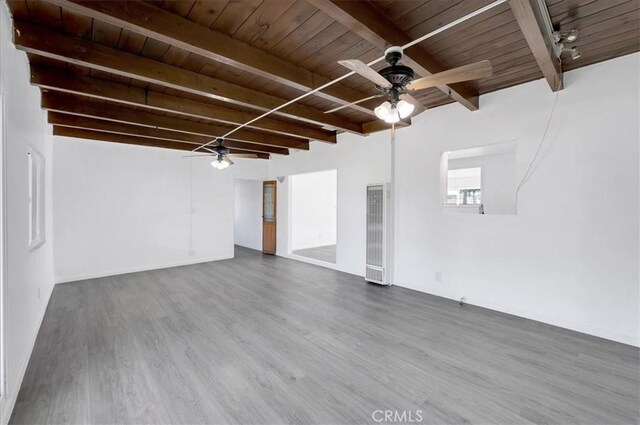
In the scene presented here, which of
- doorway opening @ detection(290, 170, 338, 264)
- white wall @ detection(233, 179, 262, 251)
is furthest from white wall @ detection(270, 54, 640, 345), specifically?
white wall @ detection(233, 179, 262, 251)

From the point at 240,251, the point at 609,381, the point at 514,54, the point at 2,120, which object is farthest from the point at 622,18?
the point at 240,251

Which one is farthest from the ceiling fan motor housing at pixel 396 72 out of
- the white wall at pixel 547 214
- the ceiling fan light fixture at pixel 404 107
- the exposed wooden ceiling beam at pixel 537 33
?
the white wall at pixel 547 214

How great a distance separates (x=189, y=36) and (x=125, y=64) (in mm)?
885

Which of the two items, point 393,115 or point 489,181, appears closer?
point 393,115

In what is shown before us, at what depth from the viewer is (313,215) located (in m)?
9.05

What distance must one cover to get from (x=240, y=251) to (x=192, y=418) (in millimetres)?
6628

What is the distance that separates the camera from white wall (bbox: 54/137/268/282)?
5242 millimetres

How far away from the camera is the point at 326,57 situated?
2824 millimetres

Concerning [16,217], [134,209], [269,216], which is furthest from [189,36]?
[269,216]

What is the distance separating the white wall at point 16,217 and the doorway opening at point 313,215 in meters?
5.34

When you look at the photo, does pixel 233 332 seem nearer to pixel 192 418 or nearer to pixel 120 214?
pixel 192 418

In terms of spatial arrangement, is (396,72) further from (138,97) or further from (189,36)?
(138,97)

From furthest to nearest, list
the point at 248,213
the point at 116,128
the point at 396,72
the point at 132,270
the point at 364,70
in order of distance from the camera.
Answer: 1. the point at 248,213
2. the point at 132,270
3. the point at 116,128
4. the point at 396,72
5. the point at 364,70

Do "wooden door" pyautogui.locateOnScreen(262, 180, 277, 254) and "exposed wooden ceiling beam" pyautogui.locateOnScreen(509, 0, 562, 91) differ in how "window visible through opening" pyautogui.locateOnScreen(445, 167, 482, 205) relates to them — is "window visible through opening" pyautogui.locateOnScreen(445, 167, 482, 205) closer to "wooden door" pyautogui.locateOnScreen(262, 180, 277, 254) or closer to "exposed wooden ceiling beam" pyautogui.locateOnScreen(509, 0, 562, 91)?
"exposed wooden ceiling beam" pyautogui.locateOnScreen(509, 0, 562, 91)
